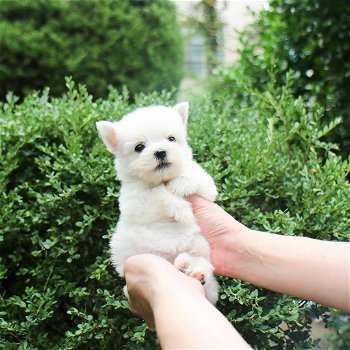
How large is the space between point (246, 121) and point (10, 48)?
372cm

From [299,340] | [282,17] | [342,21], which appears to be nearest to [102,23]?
[282,17]

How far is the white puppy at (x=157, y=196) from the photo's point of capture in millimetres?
1981

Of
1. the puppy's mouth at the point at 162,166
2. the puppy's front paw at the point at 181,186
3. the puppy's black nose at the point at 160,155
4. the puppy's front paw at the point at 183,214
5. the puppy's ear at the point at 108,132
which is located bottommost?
the puppy's front paw at the point at 183,214

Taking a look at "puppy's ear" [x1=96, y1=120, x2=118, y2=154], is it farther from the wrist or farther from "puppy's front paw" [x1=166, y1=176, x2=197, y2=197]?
the wrist

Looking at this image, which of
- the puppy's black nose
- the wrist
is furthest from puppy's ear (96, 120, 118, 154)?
the wrist

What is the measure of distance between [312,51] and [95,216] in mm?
2273

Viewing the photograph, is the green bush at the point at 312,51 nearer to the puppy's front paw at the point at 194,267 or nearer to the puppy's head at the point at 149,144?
the puppy's head at the point at 149,144

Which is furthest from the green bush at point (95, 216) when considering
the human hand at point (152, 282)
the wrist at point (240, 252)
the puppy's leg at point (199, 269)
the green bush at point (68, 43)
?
the green bush at point (68, 43)

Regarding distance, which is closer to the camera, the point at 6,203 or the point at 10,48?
the point at 6,203

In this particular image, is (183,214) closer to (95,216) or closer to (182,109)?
(182,109)

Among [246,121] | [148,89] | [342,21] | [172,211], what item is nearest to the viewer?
[172,211]

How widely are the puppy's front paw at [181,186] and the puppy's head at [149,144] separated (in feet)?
0.08

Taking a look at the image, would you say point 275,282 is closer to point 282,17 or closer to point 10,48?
point 282,17

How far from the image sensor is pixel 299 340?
2617mm
